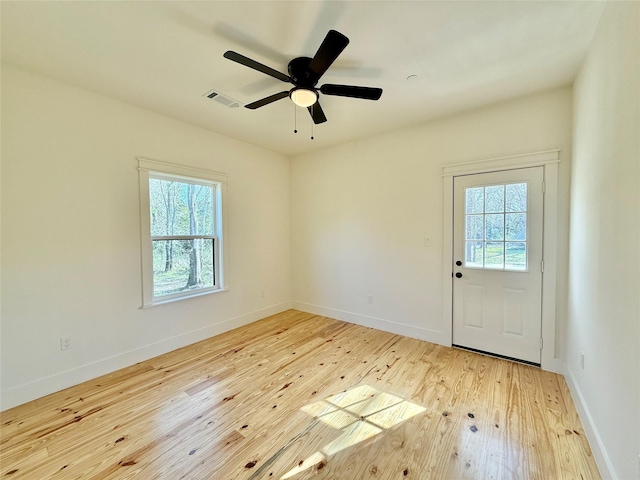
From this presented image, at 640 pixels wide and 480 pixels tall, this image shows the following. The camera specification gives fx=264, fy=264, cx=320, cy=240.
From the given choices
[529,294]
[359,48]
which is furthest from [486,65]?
[529,294]

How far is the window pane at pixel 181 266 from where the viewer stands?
313 centimetres

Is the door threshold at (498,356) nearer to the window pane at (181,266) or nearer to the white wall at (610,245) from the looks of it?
the white wall at (610,245)

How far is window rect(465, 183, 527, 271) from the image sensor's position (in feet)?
9.02

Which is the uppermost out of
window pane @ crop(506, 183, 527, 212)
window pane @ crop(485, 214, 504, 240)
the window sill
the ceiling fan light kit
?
the ceiling fan light kit

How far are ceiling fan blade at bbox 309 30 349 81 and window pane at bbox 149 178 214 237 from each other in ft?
7.46

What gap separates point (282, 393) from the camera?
232 cm

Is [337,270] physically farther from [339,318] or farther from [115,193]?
[115,193]

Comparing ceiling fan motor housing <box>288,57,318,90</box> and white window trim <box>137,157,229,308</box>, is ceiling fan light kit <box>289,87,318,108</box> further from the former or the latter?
white window trim <box>137,157,229,308</box>

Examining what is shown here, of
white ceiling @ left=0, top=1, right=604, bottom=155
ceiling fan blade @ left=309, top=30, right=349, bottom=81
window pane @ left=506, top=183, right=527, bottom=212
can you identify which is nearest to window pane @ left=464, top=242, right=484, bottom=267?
window pane @ left=506, top=183, right=527, bottom=212

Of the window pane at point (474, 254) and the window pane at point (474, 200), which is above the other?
the window pane at point (474, 200)

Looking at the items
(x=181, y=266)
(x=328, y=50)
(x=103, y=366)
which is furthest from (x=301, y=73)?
(x=103, y=366)

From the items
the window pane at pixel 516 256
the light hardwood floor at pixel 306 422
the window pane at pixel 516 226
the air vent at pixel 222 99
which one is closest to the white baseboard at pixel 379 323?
the light hardwood floor at pixel 306 422

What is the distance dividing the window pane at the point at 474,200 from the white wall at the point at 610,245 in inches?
33.6

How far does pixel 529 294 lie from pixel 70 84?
192 inches
